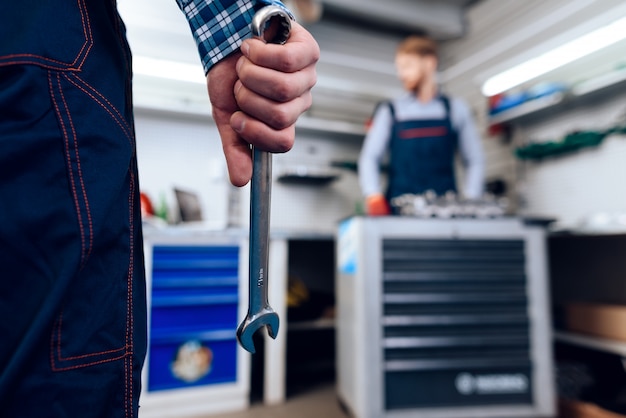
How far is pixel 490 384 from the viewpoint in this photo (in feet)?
5.29

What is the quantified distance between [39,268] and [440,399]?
1.58m

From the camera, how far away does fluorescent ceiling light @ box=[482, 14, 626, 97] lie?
1.94 m

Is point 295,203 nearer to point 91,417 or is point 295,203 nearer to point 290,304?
point 290,304

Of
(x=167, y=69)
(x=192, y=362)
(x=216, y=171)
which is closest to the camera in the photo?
(x=192, y=362)

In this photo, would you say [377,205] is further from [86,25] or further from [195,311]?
[86,25]

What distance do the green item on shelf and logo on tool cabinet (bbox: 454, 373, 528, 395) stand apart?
1.22 meters

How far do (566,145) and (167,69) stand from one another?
2308 millimetres

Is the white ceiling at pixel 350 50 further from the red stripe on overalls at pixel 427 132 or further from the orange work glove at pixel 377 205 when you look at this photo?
the orange work glove at pixel 377 205

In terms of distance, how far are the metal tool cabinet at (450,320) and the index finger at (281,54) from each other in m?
1.23

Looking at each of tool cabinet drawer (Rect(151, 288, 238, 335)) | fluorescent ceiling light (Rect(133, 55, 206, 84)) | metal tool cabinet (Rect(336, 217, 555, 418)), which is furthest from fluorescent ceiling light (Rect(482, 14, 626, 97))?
tool cabinet drawer (Rect(151, 288, 238, 335))

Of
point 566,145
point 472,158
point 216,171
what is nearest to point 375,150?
point 472,158

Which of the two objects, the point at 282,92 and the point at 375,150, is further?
the point at 375,150

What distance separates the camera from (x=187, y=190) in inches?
107

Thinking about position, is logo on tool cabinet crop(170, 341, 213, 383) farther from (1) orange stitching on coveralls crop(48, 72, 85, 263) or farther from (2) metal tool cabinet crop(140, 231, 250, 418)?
(1) orange stitching on coveralls crop(48, 72, 85, 263)
